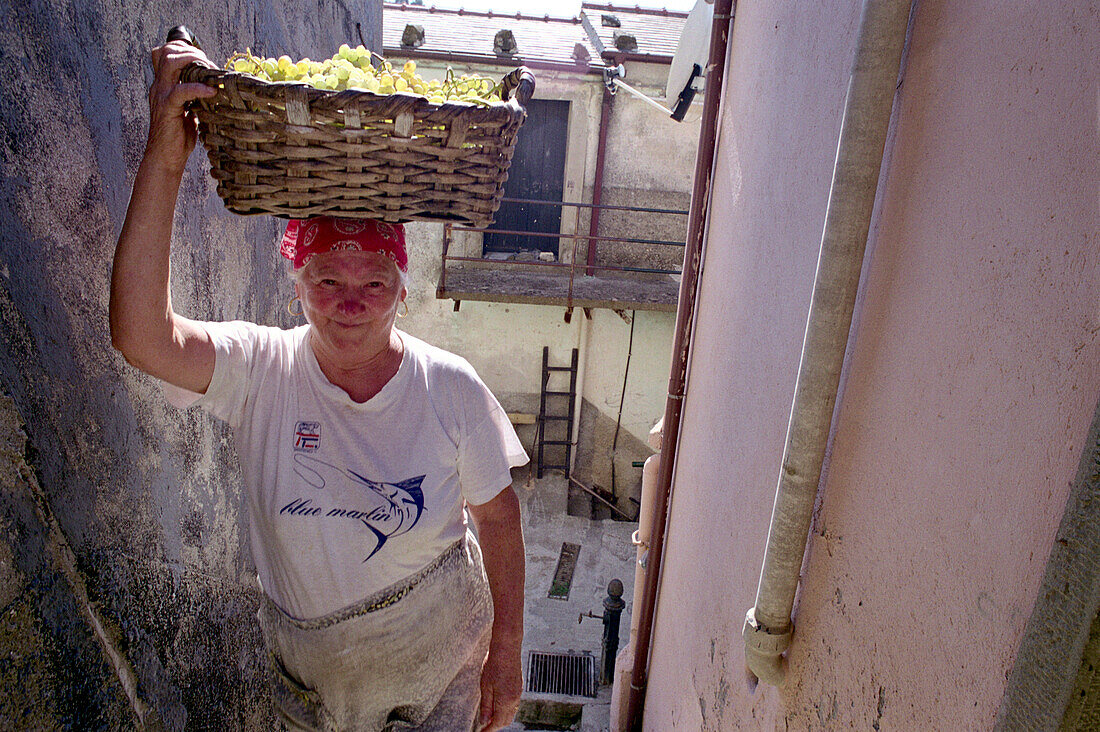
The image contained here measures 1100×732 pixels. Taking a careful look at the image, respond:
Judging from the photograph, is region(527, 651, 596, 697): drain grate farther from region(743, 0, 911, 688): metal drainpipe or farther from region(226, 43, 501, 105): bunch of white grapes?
region(226, 43, 501, 105): bunch of white grapes

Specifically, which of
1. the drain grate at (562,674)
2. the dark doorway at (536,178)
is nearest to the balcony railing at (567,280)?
the dark doorway at (536,178)

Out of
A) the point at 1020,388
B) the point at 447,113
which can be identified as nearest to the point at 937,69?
the point at 1020,388

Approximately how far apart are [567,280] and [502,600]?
306 inches

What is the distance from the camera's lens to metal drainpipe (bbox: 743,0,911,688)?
1473mm

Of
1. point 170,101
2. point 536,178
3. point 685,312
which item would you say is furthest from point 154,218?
point 536,178

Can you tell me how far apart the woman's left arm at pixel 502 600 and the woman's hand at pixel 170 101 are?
3.98 ft

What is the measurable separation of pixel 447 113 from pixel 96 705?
1.35m

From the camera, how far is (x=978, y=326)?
45.4 inches

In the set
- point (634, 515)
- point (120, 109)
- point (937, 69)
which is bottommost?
point (634, 515)

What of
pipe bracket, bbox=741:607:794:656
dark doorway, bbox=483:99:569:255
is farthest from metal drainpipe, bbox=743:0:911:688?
dark doorway, bbox=483:99:569:255

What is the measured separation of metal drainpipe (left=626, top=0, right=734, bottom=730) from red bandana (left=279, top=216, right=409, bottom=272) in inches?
79.3

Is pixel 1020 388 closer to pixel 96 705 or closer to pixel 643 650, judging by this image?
pixel 96 705

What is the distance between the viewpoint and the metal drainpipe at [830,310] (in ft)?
4.83

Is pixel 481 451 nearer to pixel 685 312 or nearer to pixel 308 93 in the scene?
pixel 308 93
